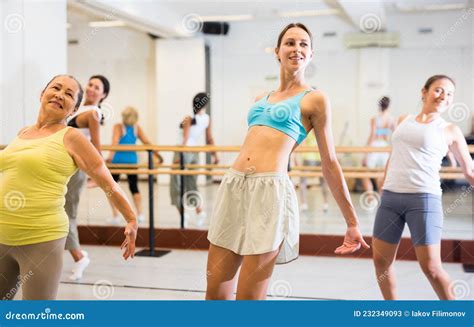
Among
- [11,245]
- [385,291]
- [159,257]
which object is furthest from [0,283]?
[159,257]

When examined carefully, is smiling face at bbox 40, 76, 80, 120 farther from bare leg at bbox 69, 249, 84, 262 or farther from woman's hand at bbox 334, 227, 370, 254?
bare leg at bbox 69, 249, 84, 262

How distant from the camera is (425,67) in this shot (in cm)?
955

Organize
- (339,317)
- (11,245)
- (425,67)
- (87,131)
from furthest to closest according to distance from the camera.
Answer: (425,67)
(87,131)
(339,317)
(11,245)

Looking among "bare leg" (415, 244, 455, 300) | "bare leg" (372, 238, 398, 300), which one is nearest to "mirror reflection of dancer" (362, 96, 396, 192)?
"bare leg" (372, 238, 398, 300)

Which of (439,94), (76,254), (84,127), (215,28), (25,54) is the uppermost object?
(215,28)

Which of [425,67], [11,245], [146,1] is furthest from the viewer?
[425,67]

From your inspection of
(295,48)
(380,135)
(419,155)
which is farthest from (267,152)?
(380,135)

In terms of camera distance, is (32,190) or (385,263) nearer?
(32,190)

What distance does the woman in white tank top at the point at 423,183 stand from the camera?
2381 mm

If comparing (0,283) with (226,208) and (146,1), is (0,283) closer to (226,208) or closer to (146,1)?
(226,208)

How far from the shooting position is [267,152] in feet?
6.13

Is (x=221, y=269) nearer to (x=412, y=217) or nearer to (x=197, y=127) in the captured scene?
(x=412, y=217)

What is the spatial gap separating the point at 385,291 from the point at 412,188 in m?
0.49

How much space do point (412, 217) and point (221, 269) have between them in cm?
95
